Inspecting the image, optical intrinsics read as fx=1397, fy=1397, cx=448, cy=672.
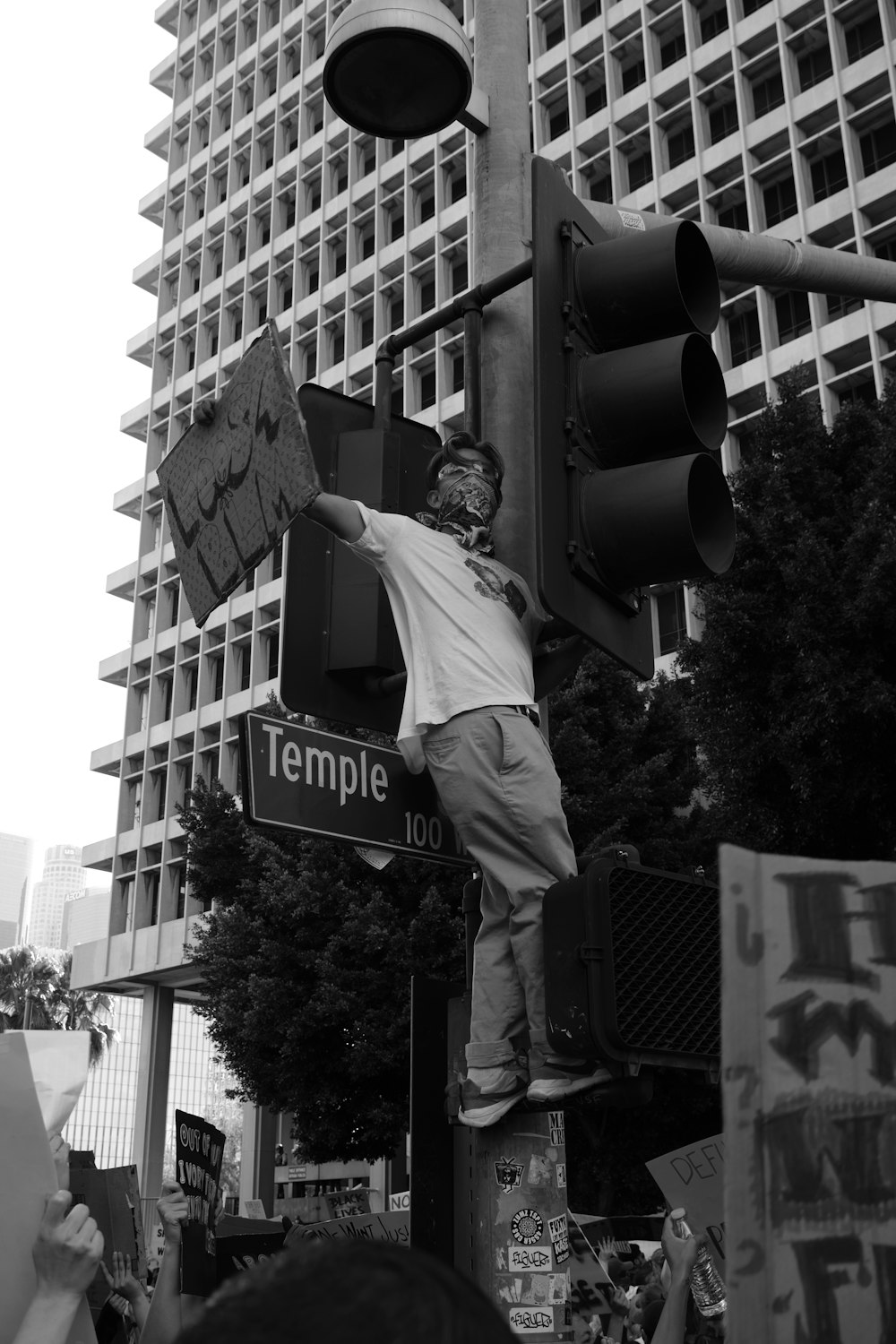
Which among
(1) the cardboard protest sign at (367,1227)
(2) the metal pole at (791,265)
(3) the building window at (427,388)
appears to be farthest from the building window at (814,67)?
(1) the cardboard protest sign at (367,1227)

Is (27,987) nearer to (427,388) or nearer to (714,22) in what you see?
(427,388)

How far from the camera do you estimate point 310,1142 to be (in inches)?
797

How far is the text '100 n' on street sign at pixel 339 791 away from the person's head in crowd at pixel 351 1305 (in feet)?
7.94

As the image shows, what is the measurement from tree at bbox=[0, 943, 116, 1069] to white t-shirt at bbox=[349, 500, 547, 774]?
47638 mm

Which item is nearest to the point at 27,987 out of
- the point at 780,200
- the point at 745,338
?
the point at 745,338

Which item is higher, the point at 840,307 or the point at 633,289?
the point at 840,307

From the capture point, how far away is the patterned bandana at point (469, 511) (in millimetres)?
3680

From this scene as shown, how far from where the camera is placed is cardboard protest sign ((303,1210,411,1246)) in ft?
21.1

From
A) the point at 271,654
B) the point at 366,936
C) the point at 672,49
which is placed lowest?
the point at 366,936

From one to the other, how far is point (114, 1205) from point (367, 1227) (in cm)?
313

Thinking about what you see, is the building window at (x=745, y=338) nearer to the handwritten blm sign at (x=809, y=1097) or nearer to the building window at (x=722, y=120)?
the building window at (x=722, y=120)

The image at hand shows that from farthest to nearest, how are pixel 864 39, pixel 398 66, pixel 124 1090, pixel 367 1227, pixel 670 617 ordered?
pixel 124 1090 < pixel 864 39 < pixel 670 617 < pixel 367 1227 < pixel 398 66

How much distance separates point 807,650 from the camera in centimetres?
1379

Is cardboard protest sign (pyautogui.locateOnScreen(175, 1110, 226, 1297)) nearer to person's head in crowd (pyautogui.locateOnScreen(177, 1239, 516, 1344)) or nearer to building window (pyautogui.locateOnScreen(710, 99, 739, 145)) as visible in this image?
person's head in crowd (pyautogui.locateOnScreen(177, 1239, 516, 1344))
